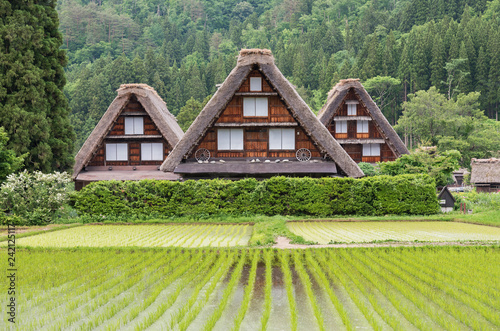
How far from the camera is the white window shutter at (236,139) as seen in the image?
70.6 ft

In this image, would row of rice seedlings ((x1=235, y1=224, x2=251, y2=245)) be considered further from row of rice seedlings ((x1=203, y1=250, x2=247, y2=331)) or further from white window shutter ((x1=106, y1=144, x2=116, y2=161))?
white window shutter ((x1=106, y1=144, x2=116, y2=161))

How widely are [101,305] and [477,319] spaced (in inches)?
181

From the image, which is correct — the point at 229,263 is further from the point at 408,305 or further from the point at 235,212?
the point at 235,212

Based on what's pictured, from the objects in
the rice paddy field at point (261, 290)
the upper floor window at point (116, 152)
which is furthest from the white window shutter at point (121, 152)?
the rice paddy field at point (261, 290)

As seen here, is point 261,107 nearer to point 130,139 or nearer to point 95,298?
point 130,139

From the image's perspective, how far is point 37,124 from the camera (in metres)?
20.1

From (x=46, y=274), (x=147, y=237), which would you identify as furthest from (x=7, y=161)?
(x=46, y=274)

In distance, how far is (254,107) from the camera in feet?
70.5

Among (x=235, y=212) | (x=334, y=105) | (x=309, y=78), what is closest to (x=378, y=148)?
(x=334, y=105)

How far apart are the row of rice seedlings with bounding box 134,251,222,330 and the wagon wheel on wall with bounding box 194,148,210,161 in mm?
11581

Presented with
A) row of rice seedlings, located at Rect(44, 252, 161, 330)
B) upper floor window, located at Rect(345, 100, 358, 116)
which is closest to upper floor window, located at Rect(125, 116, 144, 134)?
upper floor window, located at Rect(345, 100, 358, 116)

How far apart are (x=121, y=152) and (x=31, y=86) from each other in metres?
6.69

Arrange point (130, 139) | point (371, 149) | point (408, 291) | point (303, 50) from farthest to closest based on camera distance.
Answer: point (303, 50) → point (371, 149) → point (130, 139) → point (408, 291)

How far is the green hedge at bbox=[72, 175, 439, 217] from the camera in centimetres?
1811
